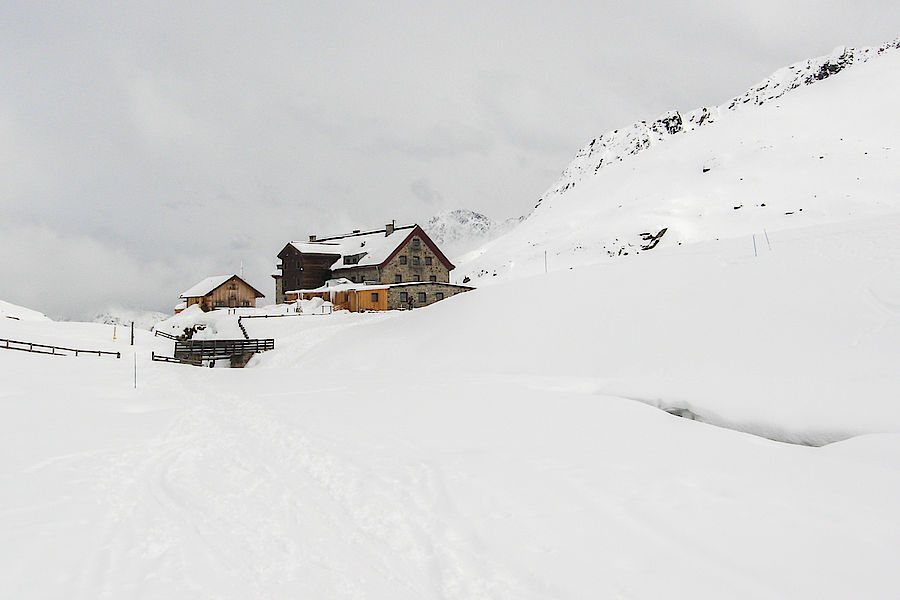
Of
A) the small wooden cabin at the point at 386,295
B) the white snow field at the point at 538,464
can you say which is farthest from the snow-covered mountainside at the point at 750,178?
the white snow field at the point at 538,464

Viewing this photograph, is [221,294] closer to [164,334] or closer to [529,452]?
[164,334]

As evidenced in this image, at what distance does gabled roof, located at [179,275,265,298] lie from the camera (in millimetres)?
73688

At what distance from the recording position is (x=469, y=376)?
789 inches

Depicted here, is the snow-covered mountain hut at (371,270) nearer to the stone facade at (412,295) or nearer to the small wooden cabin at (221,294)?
the stone facade at (412,295)

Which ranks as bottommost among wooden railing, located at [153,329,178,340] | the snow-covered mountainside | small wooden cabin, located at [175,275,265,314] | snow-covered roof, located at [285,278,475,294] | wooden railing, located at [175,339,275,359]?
wooden railing, located at [175,339,275,359]

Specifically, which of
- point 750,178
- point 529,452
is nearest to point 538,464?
point 529,452

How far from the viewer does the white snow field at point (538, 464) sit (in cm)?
578

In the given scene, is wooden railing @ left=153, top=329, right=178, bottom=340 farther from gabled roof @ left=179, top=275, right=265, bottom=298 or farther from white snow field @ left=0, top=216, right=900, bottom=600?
white snow field @ left=0, top=216, right=900, bottom=600

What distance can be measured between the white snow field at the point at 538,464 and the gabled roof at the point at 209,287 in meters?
53.8

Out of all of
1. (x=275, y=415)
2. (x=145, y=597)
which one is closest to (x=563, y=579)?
(x=145, y=597)

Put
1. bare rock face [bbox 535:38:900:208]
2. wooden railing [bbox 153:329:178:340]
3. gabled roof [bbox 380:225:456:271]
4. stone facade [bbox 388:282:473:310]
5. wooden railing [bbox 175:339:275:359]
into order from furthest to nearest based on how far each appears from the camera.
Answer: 1. bare rock face [bbox 535:38:900:208]
2. gabled roof [bbox 380:225:456:271]
3. stone facade [bbox 388:282:473:310]
4. wooden railing [bbox 153:329:178:340]
5. wooden railing [bbox 175:339:275:359]

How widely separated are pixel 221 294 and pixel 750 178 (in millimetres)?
92801

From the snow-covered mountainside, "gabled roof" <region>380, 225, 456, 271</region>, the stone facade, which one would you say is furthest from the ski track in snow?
the snow-covered mountainside

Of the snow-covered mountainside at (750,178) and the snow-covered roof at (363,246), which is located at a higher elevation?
the snow-covered mountainside at (750,178)
